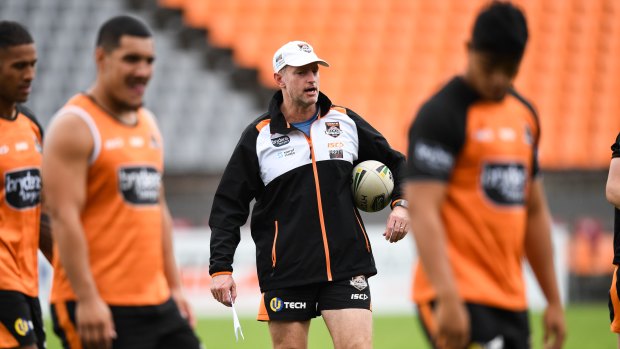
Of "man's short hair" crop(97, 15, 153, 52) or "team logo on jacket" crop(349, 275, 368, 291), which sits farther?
"team logo on jacket" crop(349, 275, 368, 291)

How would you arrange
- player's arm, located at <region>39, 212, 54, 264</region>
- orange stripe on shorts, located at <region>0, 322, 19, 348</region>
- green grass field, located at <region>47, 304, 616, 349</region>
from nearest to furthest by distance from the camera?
orange stripe on shorts, located at <region>0, 322, 19, 348</region>
player's arm, located at <region>39, 212, 54, 264</region>
green grass field, located at <region>47, 304, 616, 349</region>

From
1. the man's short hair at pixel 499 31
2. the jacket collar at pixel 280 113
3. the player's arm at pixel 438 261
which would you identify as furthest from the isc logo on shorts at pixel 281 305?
the man's short hair at pixel 499 31

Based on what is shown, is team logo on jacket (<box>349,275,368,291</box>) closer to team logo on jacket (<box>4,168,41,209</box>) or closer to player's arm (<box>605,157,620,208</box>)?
player's arm (<box>605,157,620,208</box>)

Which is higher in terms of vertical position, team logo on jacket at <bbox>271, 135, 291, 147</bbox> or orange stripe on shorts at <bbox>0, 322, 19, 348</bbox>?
team logo on jacket at <bbox>271, 135, 291, 147</bbox>

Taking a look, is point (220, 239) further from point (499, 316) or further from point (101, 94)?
point (499, 316)

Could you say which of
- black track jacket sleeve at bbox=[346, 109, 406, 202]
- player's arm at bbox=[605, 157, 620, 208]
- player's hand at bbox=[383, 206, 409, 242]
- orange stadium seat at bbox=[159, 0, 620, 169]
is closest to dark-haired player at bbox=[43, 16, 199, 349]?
player's hand at bbox=[383, 206, 409, 242]

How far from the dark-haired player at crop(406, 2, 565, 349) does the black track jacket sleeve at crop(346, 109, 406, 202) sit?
89.0 inches

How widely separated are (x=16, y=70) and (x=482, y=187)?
3.10 meters

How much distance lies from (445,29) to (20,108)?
48.2 ft

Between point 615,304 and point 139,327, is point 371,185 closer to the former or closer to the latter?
point 615,304

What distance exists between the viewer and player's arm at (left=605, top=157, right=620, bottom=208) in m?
6.65

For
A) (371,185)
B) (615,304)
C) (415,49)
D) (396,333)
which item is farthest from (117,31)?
(415,49)

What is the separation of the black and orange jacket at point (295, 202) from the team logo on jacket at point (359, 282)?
4cm

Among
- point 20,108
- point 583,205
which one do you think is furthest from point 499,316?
point 583,205
